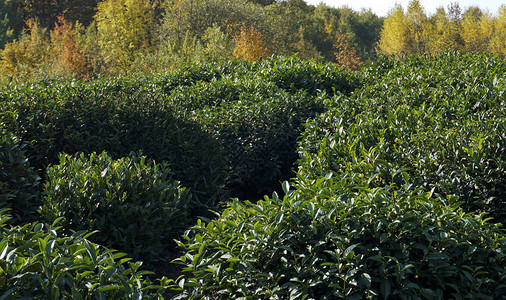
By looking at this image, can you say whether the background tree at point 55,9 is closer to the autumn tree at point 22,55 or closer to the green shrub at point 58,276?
the autumn tree at point 22,55

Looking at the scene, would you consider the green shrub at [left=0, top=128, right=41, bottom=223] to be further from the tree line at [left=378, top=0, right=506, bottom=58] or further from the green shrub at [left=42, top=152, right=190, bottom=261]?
the tree line at [left=378, top=0, right=506, bottom=58]

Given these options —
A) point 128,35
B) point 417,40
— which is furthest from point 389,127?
point 417,40

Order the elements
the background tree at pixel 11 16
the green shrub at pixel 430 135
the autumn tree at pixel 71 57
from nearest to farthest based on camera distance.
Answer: the green shrub at pixel 430 135 → the autumn tree at pixel 71 57 → the background tree at pixel 11 16

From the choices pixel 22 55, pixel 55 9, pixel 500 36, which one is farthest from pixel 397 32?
pixel 55 9

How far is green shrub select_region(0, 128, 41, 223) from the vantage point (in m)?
4.61

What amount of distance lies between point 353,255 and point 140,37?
23.4m

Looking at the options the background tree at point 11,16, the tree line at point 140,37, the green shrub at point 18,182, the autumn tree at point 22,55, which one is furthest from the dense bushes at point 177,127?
the background tree at point 11,16

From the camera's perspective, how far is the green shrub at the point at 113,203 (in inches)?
170

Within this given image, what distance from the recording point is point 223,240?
305 cm

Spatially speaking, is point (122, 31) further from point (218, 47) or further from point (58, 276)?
point (58, 276)

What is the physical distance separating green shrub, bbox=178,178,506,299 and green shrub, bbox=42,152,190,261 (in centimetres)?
156

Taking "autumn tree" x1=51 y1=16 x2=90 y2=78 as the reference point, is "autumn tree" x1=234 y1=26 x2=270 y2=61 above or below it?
above

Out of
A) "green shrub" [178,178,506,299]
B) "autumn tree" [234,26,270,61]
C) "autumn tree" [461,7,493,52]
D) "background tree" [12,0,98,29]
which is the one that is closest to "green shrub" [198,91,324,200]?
"green shrub" [178,178,506,299]

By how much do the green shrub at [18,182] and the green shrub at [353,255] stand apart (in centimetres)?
250
